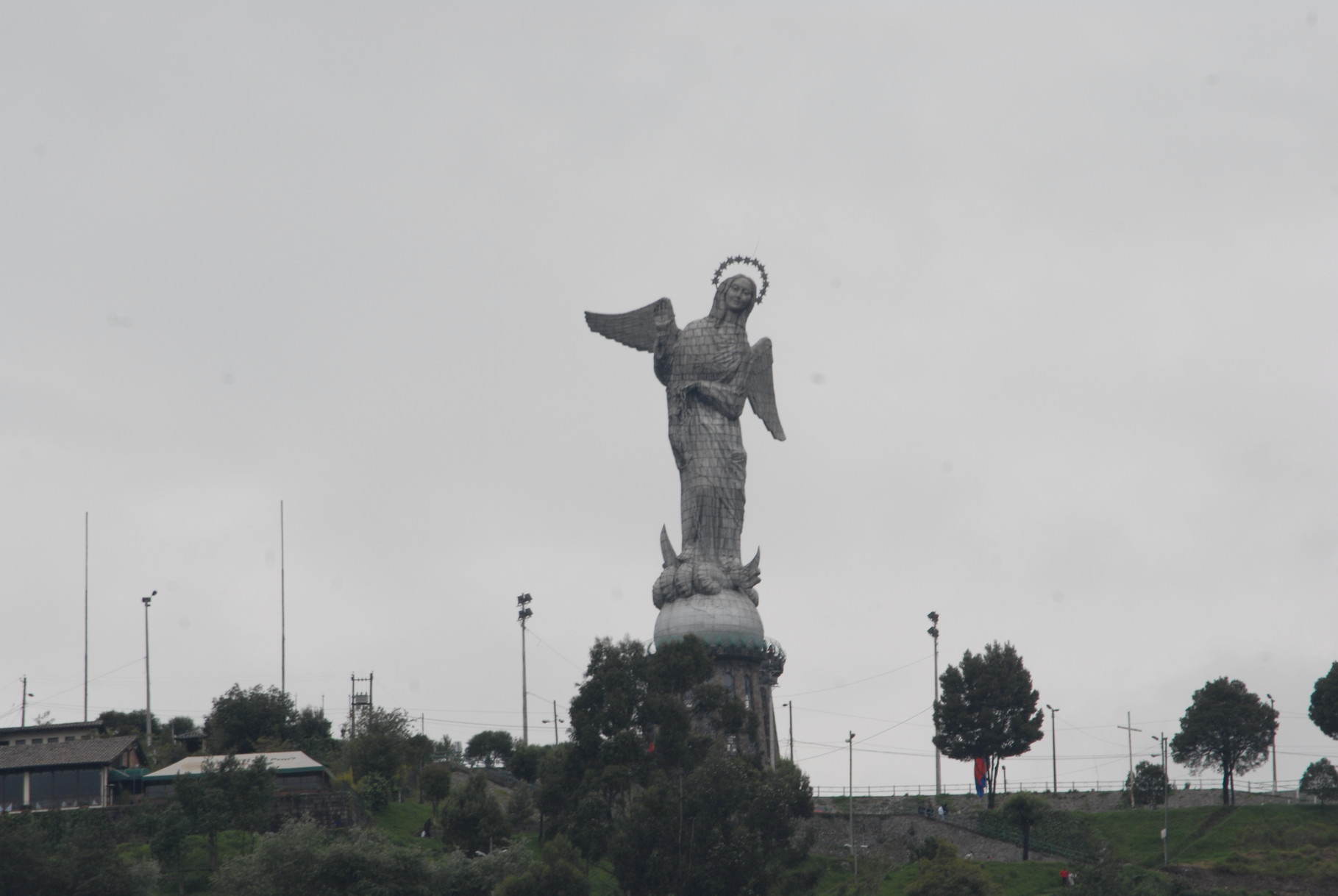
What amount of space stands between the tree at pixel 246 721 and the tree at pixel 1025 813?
31644mm

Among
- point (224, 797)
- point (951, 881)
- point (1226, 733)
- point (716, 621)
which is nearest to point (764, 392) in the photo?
point (716, 621)

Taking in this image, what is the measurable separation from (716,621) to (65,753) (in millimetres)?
28529

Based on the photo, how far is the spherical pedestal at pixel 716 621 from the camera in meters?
82.0

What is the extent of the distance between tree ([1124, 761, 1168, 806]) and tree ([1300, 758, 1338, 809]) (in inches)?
235

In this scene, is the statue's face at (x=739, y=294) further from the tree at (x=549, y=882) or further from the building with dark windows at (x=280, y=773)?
the tree at (x=549, y=882)

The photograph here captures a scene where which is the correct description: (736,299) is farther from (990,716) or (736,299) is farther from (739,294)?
(990,716)

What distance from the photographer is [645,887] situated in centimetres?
5981

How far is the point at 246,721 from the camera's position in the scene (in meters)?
82.1

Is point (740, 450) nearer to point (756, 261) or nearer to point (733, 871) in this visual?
point (756, 261)

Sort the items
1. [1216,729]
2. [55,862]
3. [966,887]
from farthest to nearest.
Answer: [1216,729]
[966,887]
[55,862]

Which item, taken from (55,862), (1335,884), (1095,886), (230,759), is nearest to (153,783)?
(230,759)

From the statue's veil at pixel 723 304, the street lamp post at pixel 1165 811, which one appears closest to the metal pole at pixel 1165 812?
the street lamp post at pixel 1165 811

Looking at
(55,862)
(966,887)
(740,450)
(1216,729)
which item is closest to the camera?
(55,862)

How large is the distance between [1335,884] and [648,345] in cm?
4018
